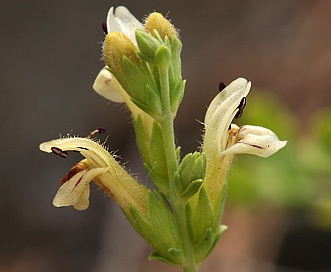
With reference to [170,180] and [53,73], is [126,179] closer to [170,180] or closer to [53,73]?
[170,180]

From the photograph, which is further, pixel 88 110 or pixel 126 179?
pixel 88 110

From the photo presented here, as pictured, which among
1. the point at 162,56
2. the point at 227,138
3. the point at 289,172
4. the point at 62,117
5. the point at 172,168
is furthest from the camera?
the point at 62,117

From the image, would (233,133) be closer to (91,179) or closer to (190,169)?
(190,169)

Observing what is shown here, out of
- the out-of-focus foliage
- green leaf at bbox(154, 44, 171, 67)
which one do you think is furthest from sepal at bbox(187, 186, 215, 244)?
the out-of-focus foliage

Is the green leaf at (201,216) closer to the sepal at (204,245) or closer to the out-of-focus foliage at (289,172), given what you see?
the sepal at (204,245)

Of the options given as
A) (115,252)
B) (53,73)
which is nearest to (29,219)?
(115,252)

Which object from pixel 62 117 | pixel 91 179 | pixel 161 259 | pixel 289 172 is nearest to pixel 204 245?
pixel 161 259

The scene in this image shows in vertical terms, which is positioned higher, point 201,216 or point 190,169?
point 190,169

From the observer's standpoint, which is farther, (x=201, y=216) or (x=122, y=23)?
(x=122, y=23)
